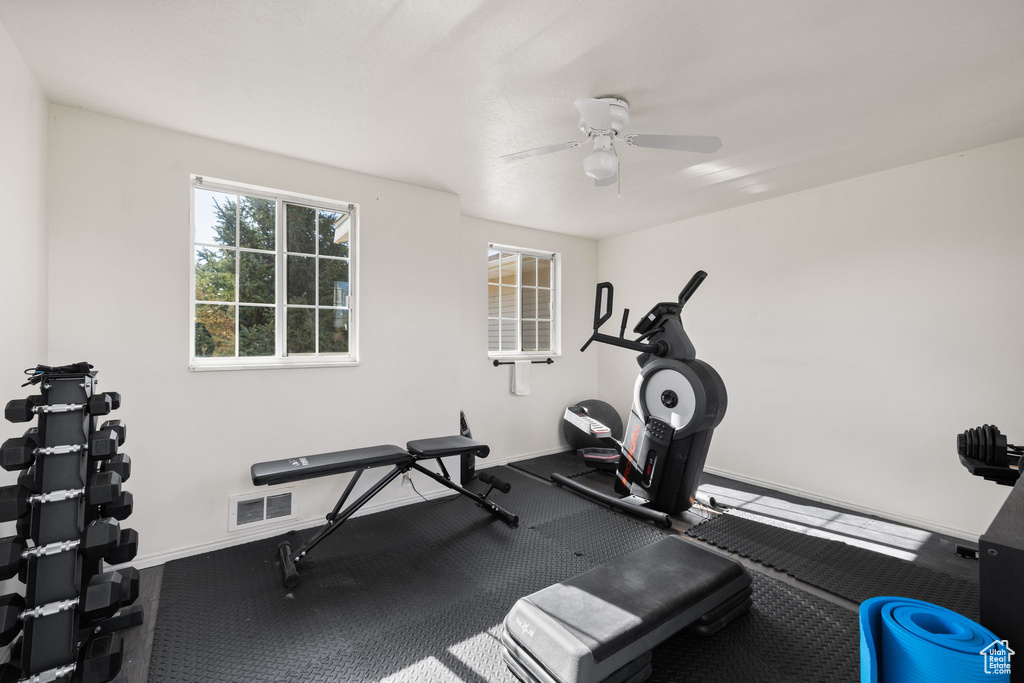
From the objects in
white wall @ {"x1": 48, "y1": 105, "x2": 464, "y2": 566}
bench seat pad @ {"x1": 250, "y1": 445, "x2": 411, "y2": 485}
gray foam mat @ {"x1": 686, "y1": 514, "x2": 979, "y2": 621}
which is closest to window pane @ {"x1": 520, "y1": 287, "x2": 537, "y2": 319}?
white wall @ {"x1": 48, "y1": 105, "x2": 464, "y2": 566}

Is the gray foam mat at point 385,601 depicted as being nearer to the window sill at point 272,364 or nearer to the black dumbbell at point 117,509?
the black dumbbell at point 117,509

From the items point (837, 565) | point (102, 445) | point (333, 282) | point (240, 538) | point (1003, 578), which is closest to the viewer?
point (1003, 578)

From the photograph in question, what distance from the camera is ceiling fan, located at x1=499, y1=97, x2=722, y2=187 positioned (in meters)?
2.11

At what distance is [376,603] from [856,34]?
10.5ft

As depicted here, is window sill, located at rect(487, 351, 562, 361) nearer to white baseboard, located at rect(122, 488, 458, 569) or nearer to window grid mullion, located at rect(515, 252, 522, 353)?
window grid mullion, located at rect(515, 252, 522, 353)

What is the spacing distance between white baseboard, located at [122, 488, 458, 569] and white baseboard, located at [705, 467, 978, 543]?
9.83 feet

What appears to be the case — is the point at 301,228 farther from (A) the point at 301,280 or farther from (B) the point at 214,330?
(B) the point at 214,330

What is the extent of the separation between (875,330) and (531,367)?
114 inches

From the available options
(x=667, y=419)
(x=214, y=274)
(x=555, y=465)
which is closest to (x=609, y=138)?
(x=667, y=419)

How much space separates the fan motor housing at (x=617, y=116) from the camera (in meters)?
2.19

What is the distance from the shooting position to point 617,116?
2.23m

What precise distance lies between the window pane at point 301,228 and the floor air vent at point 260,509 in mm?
1621

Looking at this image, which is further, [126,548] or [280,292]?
[280,292]

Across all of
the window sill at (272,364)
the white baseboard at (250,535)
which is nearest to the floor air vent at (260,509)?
the white baseboard at (250,535)
